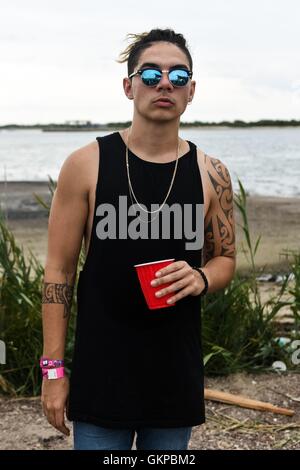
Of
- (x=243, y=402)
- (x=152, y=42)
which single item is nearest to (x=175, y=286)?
(x=152, y=42)

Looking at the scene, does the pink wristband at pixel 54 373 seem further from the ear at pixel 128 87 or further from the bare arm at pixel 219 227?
the ear at pixel 128 87

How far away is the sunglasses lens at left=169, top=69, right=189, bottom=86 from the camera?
2.21 meters

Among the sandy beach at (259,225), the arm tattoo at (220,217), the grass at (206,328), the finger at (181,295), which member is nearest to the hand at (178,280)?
the finger at (181,295)

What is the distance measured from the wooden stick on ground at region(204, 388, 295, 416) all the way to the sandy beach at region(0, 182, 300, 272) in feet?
11.7

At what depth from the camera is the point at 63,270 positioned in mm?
2275

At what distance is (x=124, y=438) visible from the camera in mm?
2191

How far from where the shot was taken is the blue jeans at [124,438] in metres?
2.16

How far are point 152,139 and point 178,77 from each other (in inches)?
8.6

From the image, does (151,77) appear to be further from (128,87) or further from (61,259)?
(61,259)

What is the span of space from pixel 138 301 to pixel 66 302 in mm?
277

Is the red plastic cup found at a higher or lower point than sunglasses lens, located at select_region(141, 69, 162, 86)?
lower

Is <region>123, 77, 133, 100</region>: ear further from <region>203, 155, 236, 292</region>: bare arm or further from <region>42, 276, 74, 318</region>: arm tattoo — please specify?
<region>42, 276, 74, 318</region>: arm tattoo
